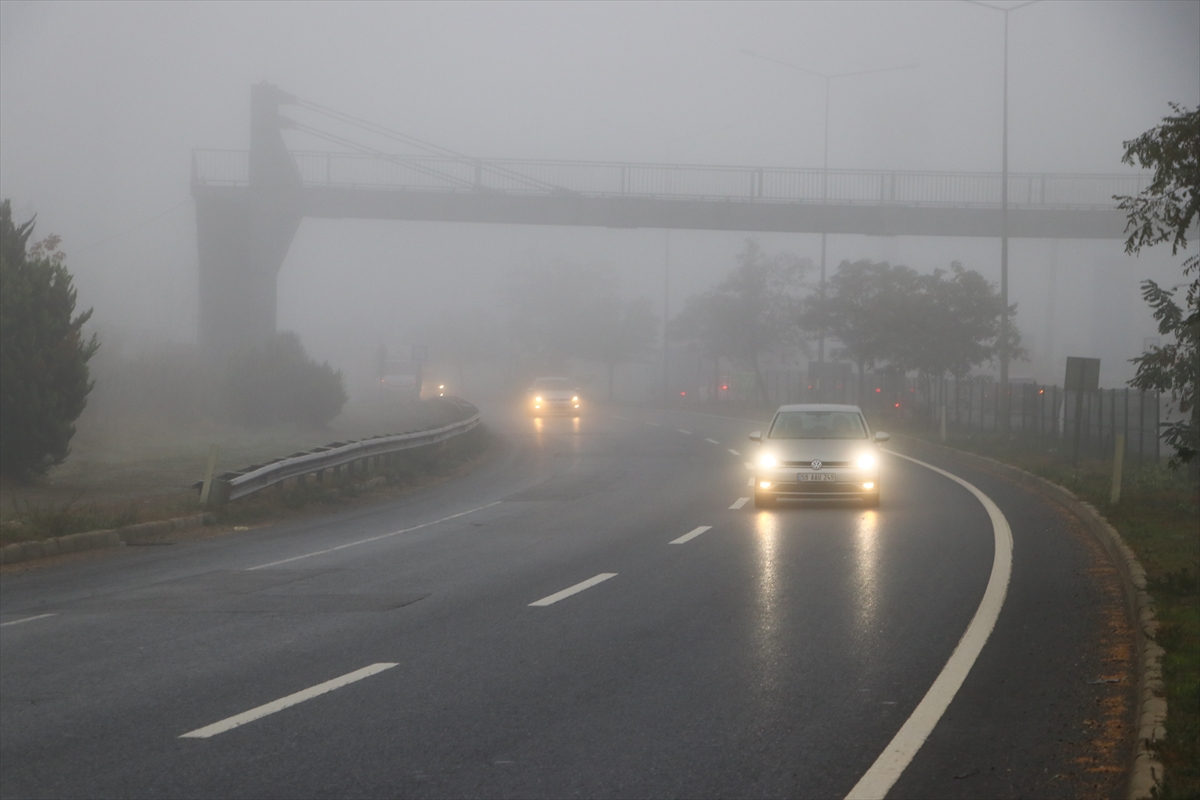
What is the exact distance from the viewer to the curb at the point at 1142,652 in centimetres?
511

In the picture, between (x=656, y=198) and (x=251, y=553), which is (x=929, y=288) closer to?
(x=656, y=198)

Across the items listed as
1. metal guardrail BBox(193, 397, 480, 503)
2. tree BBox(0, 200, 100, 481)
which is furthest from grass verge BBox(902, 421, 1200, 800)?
tree BBox(0, 200, 100, 481)

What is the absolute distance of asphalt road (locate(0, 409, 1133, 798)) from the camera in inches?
217

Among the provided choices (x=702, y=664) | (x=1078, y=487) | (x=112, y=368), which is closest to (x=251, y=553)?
(x=702, y=664)

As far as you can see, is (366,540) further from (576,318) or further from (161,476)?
(576,318)

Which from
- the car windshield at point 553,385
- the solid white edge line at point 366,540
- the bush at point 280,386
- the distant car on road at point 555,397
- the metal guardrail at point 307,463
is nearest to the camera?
the solid white edge line at point 366,540

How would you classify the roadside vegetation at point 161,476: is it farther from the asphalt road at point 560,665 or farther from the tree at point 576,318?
the tree at point 576,318

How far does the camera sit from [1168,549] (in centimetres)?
1244

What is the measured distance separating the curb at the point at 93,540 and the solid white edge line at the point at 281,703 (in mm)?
7454

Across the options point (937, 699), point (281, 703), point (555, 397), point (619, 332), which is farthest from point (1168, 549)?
point (619, 332)

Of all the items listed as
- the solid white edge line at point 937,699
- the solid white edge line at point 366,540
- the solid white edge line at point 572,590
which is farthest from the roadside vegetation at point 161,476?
the solid white edge line at point 937,699

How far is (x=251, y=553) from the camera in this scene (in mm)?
13695

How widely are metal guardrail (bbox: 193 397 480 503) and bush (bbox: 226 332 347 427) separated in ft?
50.8

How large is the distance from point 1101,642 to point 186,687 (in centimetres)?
595
